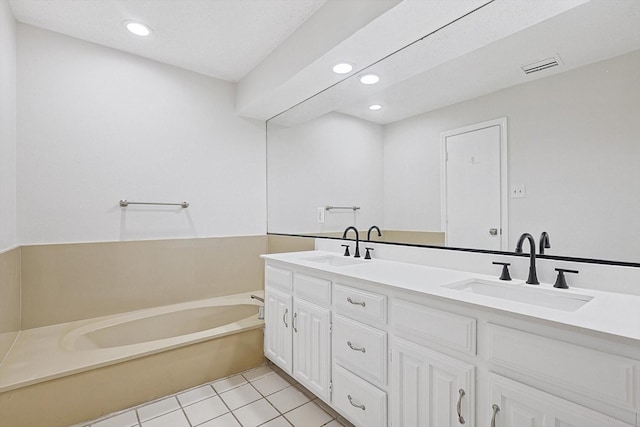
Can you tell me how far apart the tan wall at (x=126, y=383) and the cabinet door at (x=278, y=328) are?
159 millimetres

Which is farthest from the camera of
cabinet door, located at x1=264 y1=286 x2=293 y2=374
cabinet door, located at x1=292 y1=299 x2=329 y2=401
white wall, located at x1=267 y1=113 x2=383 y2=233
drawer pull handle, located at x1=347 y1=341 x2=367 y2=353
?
white wall, located at x1=267 y1=113 x2=383 y2=233

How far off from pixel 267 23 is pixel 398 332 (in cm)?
207

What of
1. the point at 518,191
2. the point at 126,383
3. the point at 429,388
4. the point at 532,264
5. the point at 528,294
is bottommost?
the point at 126,383

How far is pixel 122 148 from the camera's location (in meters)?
2.48

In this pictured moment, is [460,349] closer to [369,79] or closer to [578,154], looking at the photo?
[578,154]

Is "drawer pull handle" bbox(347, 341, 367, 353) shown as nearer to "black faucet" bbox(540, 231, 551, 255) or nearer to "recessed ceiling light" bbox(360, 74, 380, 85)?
"black faucet" bbox(540, 231, 551, 255)

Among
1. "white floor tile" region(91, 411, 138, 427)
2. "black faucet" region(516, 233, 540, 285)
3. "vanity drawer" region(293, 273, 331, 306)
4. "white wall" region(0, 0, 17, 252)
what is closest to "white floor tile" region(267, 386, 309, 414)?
"vanity drawer" region(293, 273, 331, 306)

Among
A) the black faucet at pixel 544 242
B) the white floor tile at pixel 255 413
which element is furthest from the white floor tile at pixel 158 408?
the black faucet at pixel 544 242

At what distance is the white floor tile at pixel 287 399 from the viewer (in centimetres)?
192

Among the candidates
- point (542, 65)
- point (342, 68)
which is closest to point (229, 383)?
Answer: point (342, 68)

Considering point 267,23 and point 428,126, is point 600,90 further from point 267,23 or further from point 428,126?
point 267,23

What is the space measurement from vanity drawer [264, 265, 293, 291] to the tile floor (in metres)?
0.68

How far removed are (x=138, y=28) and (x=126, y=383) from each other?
2315mm

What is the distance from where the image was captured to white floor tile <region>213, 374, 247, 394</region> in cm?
212
